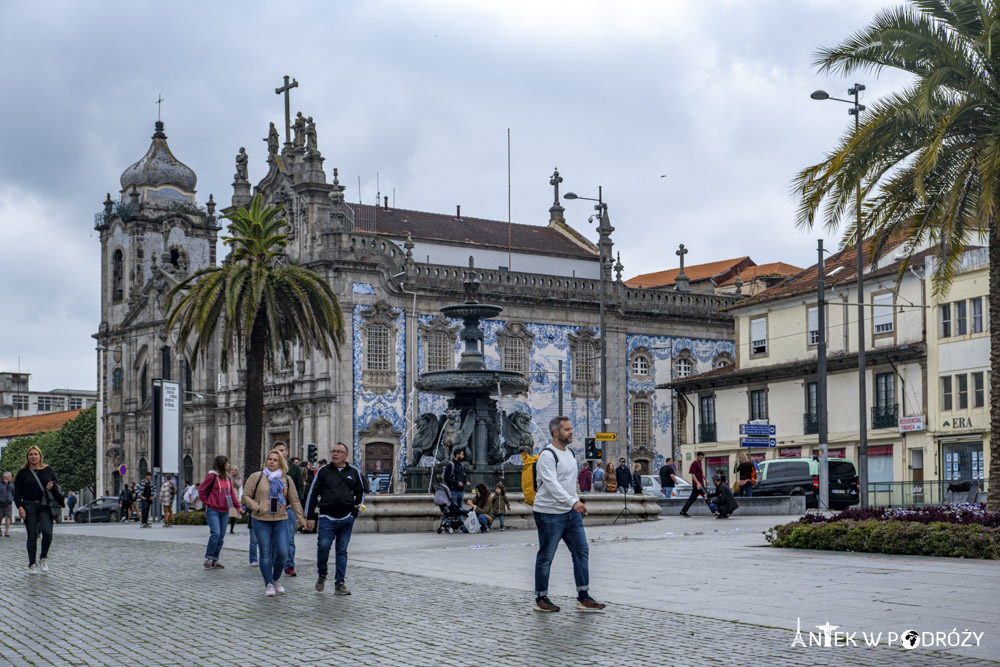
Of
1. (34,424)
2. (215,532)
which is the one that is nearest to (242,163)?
(215,532)

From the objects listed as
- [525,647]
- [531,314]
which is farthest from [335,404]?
[525,647]

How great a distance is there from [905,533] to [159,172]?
7213cm

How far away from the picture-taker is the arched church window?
80.9m

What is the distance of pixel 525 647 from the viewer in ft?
33.9

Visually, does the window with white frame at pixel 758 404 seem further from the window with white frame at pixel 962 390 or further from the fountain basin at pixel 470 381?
the fountain basin at pixel 470 381

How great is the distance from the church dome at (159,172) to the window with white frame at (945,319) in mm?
51129

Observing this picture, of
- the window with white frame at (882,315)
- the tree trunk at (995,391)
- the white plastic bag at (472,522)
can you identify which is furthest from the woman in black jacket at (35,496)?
the window with white frame at (882,315)

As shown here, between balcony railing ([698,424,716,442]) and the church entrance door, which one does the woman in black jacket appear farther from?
balcony railing ([698,424,716,442])

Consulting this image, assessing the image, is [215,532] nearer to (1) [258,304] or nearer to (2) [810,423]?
(1) [258,304]

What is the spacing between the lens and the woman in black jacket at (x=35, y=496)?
57.7 ft

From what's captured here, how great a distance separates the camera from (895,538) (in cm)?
1792

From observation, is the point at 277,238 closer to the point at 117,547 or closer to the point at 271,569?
the point at 117,547

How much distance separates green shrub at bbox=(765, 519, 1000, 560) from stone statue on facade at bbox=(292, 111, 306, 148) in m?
45.8

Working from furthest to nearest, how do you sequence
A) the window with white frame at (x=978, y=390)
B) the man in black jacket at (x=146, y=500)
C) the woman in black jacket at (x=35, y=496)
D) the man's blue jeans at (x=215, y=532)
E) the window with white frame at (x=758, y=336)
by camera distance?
1. the window with white frame at (x=758, y=336)
2. the window with white frame at (x=978, y=390)
3. the man in black jacket at (x=146, y=500)
4. the man's blue jeans at (x=215, y=532)
5. the woman in black jacket at (x=35, y=496)
